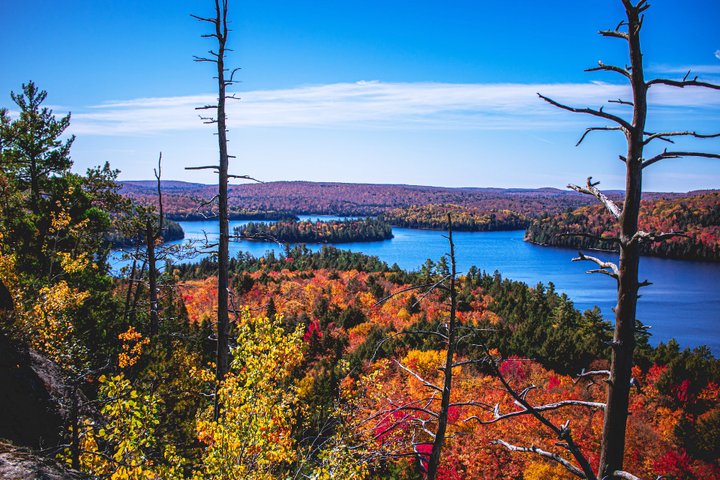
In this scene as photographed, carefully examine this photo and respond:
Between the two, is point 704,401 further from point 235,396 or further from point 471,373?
point 235,396

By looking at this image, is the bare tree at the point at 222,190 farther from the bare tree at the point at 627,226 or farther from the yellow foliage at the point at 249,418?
the bare tree at the point at 627,226

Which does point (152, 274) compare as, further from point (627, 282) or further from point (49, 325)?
point (627, 282)

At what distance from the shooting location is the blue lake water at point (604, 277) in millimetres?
61366

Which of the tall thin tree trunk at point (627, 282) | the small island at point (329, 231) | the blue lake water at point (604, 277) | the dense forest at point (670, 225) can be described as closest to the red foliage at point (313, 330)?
the blue lake water at point (604, 277)

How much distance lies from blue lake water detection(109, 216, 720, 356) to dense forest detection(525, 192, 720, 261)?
6969 mm

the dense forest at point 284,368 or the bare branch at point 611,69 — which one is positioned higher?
the bare branch at point 611,69

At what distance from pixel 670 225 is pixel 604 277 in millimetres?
48547

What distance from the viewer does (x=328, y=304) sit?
49.6m

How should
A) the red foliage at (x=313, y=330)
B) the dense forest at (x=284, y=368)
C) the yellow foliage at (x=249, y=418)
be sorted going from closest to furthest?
the dense forest at (x=284, y=368) < the yellow foliage at (x=249, y=418) < the red foliage at (x=313, y=330)

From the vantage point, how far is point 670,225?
142m

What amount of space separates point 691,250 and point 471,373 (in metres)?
131

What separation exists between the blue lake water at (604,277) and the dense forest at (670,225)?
6969 millimetres

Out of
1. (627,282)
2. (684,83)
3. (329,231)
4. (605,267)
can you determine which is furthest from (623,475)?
(329,231)

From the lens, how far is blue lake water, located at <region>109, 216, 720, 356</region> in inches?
2416
